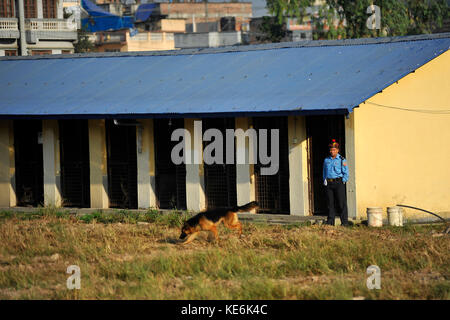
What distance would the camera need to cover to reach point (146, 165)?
20688 millimetres

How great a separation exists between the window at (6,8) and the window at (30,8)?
0.74m

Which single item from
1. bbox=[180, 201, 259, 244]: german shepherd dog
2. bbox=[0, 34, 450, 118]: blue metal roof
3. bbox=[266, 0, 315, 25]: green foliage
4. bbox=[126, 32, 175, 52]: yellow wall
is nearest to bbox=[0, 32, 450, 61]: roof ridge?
bbox=[0, 34, 450, 118]: blue metal roof

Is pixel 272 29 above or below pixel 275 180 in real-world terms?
above

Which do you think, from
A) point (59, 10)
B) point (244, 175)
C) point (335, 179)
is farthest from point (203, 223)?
point (59, 10)

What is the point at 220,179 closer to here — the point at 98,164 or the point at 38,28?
the point at 98,164

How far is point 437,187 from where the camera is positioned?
1891 cm

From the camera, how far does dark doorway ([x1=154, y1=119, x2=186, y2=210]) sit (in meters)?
20.5

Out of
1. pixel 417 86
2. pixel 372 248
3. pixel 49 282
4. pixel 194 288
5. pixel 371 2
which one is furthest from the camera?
pixel 371 2

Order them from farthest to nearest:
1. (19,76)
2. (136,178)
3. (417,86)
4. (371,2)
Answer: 1. (371,2)
2. (19,76)
3. (136,178)
4. (417,86)

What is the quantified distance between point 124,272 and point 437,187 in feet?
28.3

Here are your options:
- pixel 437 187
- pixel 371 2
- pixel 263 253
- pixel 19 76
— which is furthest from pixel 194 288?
pixel 371 2

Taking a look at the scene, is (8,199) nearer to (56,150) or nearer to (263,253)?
(56,150)

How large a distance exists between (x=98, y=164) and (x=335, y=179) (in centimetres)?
648
